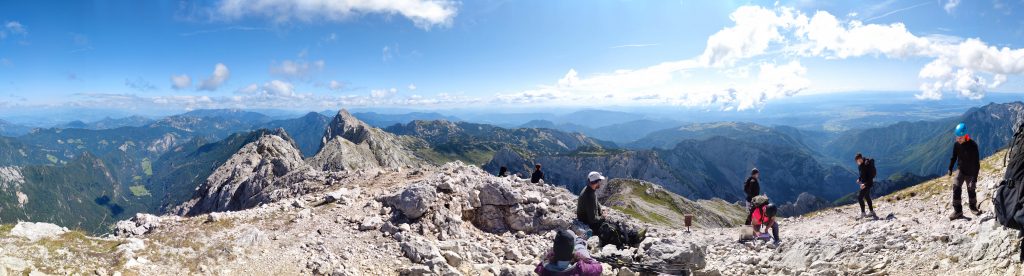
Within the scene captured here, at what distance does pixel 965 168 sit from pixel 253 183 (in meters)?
82.6

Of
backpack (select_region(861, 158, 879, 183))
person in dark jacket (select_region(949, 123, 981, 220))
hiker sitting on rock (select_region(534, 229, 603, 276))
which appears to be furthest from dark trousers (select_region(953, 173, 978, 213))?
hiker sitting on rock (select_region(534, 229, 603, 276))

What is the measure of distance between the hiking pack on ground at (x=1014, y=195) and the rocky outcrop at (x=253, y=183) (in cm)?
3136

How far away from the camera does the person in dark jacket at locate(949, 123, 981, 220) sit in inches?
533

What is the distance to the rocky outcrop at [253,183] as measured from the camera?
34.3m

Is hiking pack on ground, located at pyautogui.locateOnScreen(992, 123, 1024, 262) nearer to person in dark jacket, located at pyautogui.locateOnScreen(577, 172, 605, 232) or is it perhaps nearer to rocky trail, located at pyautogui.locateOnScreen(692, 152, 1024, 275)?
rocky trail, located at pyautogui.locateOnScreen(692, 152, 1024, 275)

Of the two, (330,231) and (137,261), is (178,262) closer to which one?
(137,261)

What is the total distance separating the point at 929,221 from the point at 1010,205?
6.16 metres

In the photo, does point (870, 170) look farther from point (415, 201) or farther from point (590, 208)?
point (415, 201)

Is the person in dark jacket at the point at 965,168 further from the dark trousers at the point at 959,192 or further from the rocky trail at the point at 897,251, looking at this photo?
the rocky trail at the point at 897,251

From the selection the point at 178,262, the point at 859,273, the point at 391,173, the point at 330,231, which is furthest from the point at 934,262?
Answer: the point at 391,173

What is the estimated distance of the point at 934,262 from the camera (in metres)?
10.7

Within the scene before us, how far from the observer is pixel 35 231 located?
10930 millimetres

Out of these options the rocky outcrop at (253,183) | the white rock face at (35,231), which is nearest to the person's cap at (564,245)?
the white rock face at (35,231)

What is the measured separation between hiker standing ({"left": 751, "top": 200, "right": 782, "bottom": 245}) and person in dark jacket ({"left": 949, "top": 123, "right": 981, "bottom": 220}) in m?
4.71
